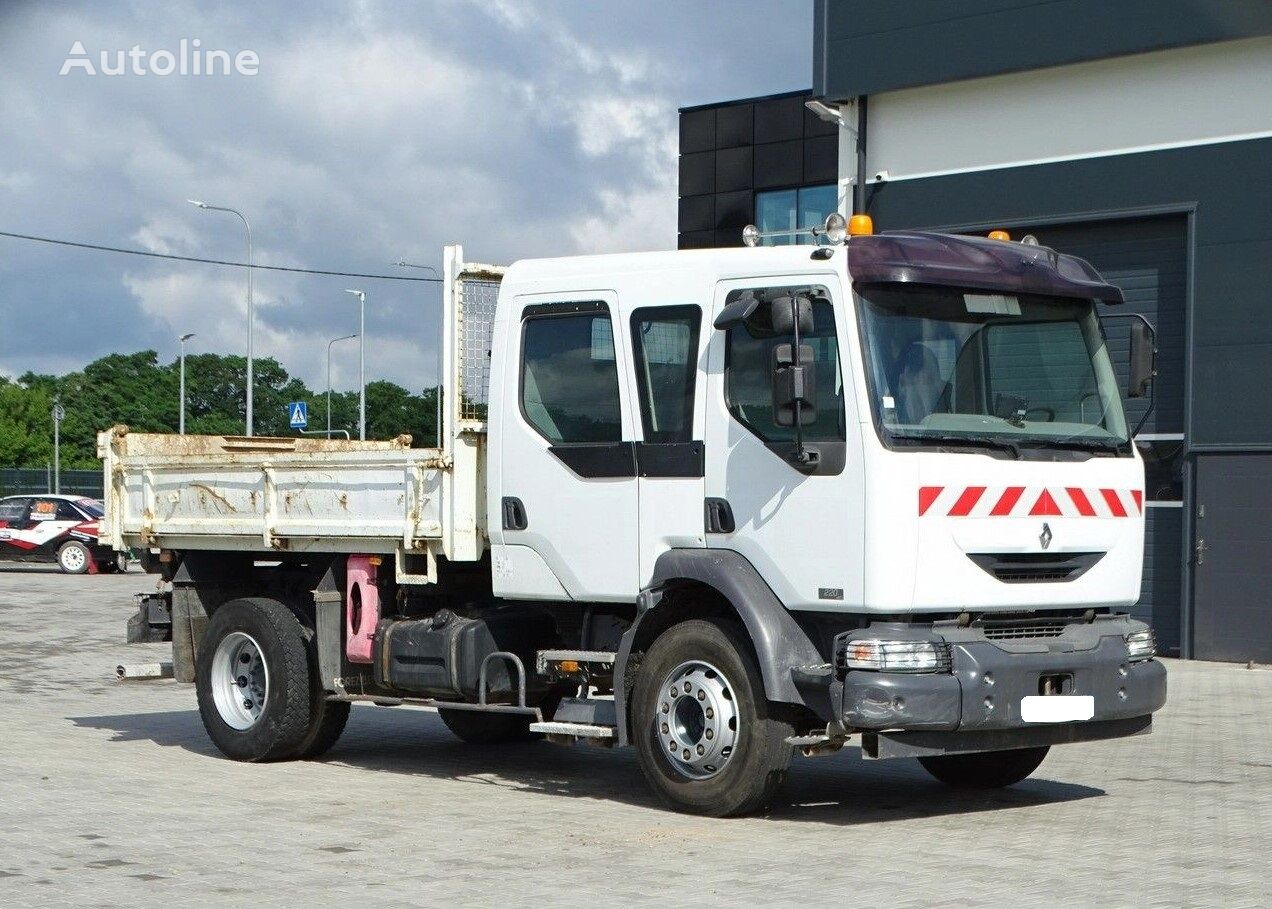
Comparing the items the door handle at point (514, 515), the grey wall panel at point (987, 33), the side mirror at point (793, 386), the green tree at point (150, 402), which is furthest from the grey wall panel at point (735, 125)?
the green tree at point (150, 402)

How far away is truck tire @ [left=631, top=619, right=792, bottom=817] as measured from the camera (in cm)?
858

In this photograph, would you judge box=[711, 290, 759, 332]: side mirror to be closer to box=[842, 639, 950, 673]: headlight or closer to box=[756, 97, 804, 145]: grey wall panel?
box=[842, 639, 950, 673]: headlight

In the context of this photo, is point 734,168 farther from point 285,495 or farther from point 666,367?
point 666,367

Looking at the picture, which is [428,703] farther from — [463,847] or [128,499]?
[128,499]

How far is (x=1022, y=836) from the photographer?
847cm

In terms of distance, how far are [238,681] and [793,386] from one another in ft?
15.8

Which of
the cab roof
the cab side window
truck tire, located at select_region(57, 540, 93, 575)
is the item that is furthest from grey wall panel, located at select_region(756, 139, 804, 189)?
the cab side window

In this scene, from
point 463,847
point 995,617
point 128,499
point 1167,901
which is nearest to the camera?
point 1167,901

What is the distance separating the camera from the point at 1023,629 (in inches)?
346

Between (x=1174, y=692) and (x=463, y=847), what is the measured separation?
31.7 ft

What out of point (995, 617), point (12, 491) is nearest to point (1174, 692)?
point (995, 617)

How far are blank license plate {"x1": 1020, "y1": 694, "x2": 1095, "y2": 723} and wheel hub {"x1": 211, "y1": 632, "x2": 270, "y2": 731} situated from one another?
4.97 meters

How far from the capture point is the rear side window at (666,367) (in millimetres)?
9133

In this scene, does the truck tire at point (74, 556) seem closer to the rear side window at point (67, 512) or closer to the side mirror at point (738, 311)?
the rear side window at point (67, 512)
